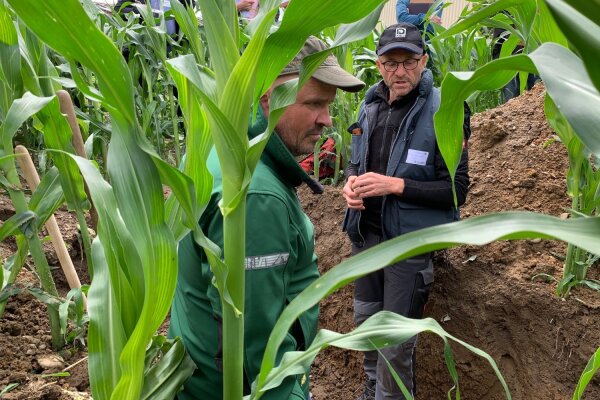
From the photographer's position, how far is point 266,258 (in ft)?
3.42

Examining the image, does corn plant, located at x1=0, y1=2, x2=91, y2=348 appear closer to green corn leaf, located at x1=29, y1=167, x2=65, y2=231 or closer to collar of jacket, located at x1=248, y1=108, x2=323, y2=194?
green corn leaf, located at x1=29, y1=167, x2=65, y2=231

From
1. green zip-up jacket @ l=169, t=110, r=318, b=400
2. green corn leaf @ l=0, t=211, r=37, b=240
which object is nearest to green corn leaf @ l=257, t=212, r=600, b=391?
green zip-up jacket @ l=169, t=110, r=318, b=400

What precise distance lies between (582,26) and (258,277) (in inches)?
30.2

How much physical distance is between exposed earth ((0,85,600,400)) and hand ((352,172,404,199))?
623 millimetres

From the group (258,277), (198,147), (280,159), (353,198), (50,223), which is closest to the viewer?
(198,147)

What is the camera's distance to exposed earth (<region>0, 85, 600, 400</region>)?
1.81 meters

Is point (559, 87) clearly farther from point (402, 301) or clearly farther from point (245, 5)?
point (245, 5)

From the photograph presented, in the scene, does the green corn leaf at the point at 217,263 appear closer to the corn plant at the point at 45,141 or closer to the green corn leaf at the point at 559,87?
the green corn leaf at the point at 559,87

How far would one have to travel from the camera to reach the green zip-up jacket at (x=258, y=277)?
3.39 feet

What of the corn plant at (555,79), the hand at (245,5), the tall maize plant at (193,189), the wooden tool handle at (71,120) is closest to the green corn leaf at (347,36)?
the tall maize plant at (193,189)

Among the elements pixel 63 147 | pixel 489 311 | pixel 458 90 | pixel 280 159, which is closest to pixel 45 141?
pixel 63 147

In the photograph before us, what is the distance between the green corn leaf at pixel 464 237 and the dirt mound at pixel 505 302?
1.96 m

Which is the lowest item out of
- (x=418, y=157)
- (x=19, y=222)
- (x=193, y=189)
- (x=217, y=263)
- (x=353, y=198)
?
(x=353, y=198)

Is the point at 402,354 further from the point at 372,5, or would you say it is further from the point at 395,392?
the point at 372,5
